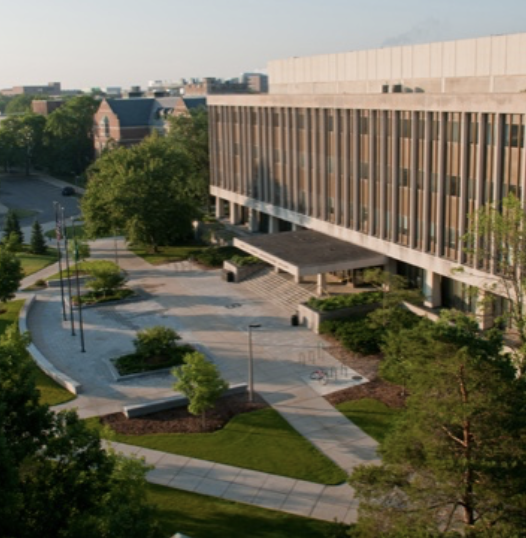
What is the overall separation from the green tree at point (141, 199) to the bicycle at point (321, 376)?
1100 inches

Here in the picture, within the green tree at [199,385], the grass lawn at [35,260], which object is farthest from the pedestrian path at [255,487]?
the grass lawn at [35,260]

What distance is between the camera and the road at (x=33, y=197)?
88625 mm

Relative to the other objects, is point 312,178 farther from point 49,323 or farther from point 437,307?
point 49,323

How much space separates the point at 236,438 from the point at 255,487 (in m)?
3.92

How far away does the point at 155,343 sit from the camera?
38531 millimetres

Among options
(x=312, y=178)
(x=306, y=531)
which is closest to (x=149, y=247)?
(x=312, y=178)

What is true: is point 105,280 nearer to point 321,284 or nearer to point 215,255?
point 215,255

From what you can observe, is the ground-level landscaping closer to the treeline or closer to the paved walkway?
the paved walkway

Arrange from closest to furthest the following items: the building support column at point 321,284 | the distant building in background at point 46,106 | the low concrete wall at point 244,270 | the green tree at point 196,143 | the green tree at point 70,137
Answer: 1. the building support column at point 321,284
2. the low concrete wall at point 244,270
3. the green tree at point 196,143
4. the green tree at point 70,137
5. the distant building in background at point 46,106

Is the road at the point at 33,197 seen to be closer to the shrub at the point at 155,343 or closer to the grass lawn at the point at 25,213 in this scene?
the grass lawn at the point at 25,213

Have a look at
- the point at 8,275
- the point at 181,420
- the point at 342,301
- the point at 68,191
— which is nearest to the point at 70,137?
the point at 68,191

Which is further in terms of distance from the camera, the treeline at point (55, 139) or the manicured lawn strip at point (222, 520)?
the treeline at point (55, 139)

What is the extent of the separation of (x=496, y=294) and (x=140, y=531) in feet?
83.5

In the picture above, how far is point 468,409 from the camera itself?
16609 mm
